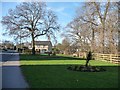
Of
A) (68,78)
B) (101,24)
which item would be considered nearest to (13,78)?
(68,78)

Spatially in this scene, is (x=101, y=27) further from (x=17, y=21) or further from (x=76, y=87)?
(x=76, y=87)

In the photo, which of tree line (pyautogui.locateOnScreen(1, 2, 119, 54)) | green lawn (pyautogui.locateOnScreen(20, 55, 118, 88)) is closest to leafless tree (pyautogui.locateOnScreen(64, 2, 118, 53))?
tree line (pyautogui.locateOnScreen(1, 2, 119, 54))

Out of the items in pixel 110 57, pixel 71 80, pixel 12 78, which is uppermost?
pixel 110 57

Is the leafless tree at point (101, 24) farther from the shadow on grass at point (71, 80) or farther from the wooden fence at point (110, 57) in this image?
the shadow on grass at point (71, 80)

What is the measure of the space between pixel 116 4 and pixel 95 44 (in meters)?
8.79

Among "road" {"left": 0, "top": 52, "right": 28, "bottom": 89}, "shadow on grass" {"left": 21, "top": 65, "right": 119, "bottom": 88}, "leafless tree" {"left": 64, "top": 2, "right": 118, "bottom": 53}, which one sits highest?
"leafless tree" {"left": 64, "top": 2, "right": 118, "bottom": 53}

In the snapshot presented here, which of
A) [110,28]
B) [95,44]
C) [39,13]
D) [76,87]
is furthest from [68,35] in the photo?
[76,87]

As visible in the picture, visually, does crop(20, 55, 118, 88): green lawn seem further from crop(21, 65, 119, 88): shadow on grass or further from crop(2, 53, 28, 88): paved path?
crop(2, 53, 28, 88): paved path

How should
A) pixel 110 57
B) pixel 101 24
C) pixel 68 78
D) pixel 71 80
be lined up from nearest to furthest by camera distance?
pixel 71 80 < pixel 68 78 < pixel 110 57 < pixel 101 24

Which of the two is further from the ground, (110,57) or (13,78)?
(110,57)

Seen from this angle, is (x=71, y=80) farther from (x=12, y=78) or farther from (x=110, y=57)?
(x=110, y=57)

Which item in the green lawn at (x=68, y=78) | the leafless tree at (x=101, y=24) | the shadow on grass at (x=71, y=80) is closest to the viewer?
the shadow on grass at (x=71, y=80)

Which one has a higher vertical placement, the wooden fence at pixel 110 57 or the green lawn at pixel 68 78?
the wooden fence at pixel 110 57

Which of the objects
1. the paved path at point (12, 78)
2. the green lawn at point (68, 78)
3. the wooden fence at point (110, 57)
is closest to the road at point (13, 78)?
the paved path at point (12, 78)
